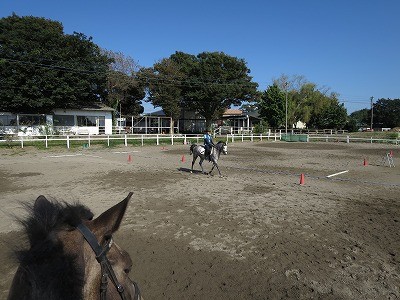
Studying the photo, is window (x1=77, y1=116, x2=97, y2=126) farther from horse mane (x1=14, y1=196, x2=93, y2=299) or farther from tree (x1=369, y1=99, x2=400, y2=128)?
→ tree (x1=369, y1=99, x2=400, y2=128)

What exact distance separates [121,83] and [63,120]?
10.3 meters

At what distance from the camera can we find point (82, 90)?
32.9 m

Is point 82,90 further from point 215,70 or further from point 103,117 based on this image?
point 215,70

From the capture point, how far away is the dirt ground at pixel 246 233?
3.73 metres

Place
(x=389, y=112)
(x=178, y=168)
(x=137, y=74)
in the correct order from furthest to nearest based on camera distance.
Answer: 1. (x=389, y=112)
2. (x=137, y=74)
3. (x=178, y=168)

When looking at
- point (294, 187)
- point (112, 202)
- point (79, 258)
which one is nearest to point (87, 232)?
point (79, 258)

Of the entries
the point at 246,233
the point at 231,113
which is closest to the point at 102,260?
the point at 246,233

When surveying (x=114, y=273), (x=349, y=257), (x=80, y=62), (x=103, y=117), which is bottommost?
(x=349, y=257)

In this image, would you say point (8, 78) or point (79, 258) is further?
point (8, 78)

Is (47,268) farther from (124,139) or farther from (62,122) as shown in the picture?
(62,122)

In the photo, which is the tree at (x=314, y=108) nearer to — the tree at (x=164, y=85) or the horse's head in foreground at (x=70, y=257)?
the tree at (x=164, y=85)

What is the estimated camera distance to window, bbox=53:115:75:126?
33.2 m

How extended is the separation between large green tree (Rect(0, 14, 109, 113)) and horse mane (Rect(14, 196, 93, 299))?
32.8 meters

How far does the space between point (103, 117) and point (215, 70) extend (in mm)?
20277
